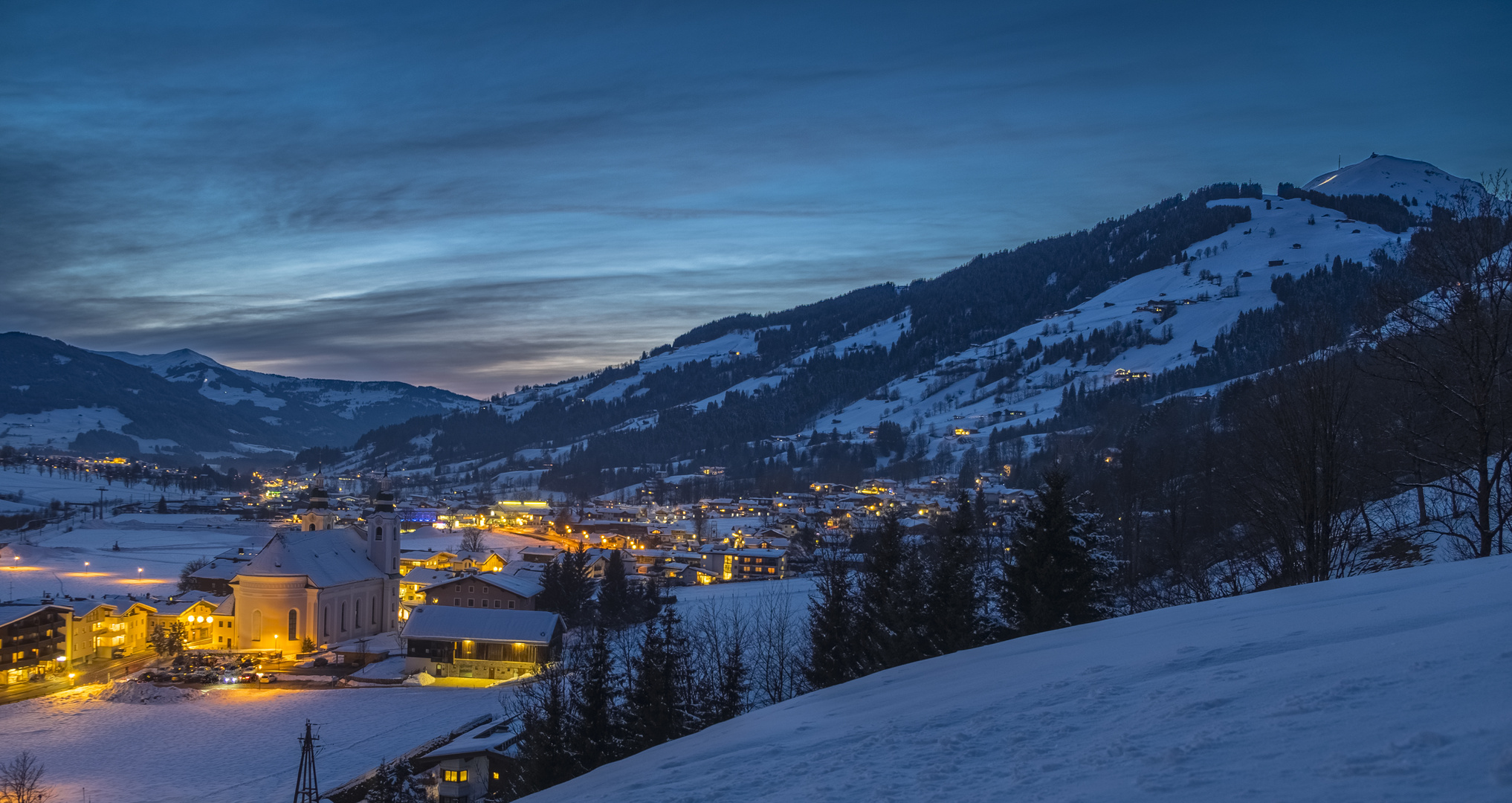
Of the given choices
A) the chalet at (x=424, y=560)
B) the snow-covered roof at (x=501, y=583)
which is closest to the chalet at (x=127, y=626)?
the snow-covered roof at (x=501, y=583)

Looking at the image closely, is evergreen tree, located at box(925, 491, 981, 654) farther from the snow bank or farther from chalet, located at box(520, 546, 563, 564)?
chalet, located at box(520, 546, 563, 564)

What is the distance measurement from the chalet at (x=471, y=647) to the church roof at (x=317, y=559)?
35.2ft

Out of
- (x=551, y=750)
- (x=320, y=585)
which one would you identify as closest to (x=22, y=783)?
(x=551, y=750)

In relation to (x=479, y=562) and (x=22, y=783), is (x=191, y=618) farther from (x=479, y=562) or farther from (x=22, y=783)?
(x=22, y=783)

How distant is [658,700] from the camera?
1548 cm

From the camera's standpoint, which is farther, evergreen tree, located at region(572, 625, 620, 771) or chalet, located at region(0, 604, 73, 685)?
chalet, located at region(0, 604, 73, 685)

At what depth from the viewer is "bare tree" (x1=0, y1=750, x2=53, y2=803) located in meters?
20.5

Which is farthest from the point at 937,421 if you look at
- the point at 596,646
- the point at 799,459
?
the point at 596,646

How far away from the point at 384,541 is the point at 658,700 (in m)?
43.6

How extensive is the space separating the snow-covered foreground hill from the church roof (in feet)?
145

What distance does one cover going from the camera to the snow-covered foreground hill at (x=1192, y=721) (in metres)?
3.73

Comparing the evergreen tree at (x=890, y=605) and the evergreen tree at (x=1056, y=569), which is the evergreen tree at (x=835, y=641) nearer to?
the evergreen tree at (x=890, y=605)

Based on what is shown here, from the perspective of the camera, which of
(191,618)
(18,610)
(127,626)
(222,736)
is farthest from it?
(191,618)

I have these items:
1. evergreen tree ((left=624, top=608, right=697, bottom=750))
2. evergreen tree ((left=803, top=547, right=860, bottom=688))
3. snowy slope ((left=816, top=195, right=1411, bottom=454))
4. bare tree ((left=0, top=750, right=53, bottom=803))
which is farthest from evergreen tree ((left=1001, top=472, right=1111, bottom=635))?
snowy slope ((left=816, top=195, right=1411, bottom=454))
